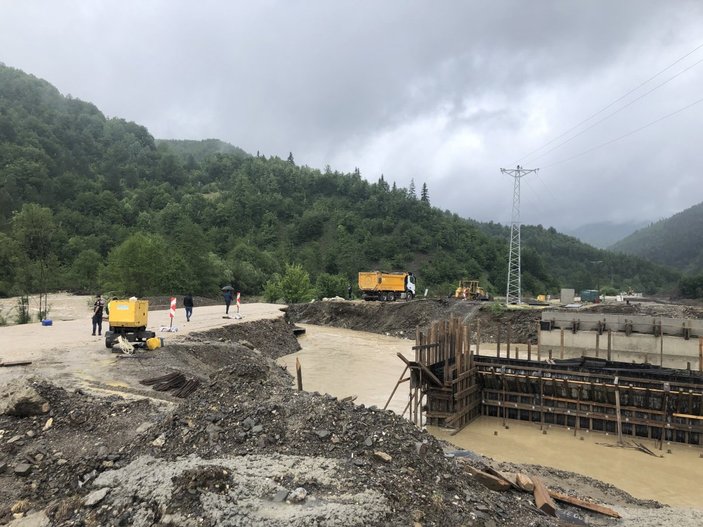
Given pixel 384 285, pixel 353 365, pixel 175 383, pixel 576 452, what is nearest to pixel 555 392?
pixel 576 452

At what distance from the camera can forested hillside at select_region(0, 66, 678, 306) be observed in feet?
164

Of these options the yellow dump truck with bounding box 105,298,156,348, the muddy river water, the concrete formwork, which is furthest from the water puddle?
the yellow dump truck with bounding box 105,298,156,348

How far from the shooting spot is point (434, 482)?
21.7 feet

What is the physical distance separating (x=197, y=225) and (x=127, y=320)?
46.5m

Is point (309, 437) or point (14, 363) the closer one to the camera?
point (309, 437)

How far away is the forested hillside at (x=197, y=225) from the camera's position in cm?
5000

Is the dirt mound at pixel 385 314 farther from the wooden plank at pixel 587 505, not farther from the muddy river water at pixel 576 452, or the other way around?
the wooden plank at pixel 587 505

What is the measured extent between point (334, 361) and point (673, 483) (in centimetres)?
1951

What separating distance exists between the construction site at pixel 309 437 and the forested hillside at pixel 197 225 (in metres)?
29.8

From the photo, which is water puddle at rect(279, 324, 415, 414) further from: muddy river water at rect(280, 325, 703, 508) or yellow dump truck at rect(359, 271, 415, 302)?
yellow dump truck at rect(359, 271, 415, 302)

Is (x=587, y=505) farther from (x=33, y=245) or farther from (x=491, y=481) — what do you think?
(x=33, y=245)

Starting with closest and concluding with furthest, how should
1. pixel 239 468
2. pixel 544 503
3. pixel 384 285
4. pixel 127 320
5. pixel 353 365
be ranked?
1. pixel 239 468
2. pixel 544 503
3. pixel 127 320
4. pixel 353 365
5. pixel 384 285

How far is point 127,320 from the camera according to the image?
17078mm

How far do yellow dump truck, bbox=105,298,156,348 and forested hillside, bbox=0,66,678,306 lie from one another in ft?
96.1
